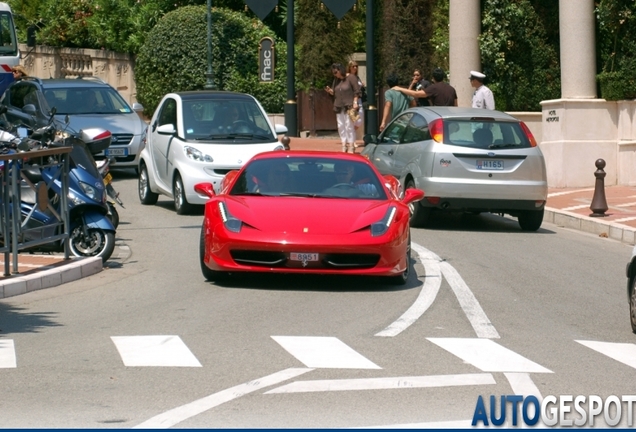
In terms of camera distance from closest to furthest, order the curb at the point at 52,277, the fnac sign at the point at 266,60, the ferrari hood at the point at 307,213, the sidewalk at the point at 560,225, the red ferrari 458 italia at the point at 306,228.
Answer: the curb at the point at 52,277 < the red ferrari 458 italia at the point at 306,228 < the ferrari hood at the point at 307,213 < the sidewalk at the point at 560,225 < the fnac sign at the point at 266,60

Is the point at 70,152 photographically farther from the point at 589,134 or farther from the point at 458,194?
the point at 589,134

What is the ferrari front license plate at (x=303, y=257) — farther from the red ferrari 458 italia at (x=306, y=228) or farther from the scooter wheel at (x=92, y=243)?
the scooter wheel at (x=92, y=243)

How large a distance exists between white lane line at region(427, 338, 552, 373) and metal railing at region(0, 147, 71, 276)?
4761 mm

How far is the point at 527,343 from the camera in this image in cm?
995

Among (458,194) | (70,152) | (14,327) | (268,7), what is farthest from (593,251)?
(268,7)

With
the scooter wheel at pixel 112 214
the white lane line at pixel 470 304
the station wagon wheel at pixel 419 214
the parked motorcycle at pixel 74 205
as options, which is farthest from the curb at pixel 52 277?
the station wagon wheel at pixel 419 214

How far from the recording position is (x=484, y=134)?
17.8m

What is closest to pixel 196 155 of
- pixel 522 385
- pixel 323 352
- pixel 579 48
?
pixel 579 48

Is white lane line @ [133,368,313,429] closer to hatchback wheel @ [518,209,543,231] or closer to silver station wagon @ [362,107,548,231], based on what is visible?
silver station wagon @ [362,107,548,231]

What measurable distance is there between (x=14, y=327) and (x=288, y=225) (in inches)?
117

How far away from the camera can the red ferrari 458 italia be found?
12148 millimetres

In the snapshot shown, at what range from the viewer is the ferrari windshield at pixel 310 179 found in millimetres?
13211

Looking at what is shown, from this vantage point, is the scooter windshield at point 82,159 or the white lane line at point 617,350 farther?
the scooter windshield at point 82,159

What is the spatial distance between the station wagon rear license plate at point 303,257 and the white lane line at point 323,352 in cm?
228
